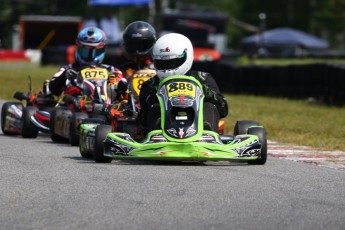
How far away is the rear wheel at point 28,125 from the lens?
13031 millimetres

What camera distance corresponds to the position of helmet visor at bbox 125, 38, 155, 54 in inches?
520

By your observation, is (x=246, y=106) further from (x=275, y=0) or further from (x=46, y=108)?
(x=275, y=0)

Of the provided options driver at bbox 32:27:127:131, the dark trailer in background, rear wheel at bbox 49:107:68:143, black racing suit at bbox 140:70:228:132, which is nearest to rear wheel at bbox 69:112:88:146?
rear wheel at bbox 49:107:68:143

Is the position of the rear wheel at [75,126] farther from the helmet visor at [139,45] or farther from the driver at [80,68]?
the helmet visor at [139,45]

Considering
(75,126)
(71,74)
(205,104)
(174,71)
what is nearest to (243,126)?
(205,104)

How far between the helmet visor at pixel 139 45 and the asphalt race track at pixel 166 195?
3606 millimetres

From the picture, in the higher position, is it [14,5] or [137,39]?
[137,39]

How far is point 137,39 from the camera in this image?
13.3 meters

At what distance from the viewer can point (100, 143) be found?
941cm

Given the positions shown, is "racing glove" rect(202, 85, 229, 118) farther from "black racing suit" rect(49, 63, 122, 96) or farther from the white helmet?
"black racing suit" rect(49, 63, 122, 96)

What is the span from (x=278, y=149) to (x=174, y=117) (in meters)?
2.75

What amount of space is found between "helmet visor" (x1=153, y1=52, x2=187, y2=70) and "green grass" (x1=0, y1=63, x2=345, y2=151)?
263cm

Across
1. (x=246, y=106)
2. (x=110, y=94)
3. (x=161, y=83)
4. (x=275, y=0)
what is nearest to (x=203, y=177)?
(x=161, y=83)

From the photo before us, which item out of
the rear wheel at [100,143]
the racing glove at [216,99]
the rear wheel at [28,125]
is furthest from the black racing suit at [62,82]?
the rear wheel at [100,143]
